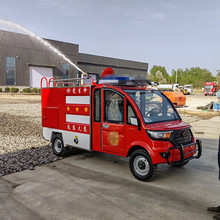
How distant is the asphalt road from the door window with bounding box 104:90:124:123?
1339 mm

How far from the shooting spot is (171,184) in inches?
201

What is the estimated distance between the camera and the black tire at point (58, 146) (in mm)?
6983

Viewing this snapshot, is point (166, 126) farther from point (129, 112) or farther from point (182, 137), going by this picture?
point (129, 112)

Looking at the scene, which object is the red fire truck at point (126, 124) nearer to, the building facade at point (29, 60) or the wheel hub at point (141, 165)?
the wheel hub at point (141, 165)

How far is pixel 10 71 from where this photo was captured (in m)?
44.8

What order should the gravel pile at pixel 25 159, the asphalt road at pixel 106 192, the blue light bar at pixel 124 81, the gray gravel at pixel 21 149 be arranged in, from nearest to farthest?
the asphalt road at pixel 106 192
the blue light bar at pixel 124 81
the gravel pile at pixel 25 159
the gray gravel at pixel 21 149

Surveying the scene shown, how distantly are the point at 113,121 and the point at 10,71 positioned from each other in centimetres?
4417

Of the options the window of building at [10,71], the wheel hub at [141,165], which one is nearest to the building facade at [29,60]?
the window of building at [10,71]

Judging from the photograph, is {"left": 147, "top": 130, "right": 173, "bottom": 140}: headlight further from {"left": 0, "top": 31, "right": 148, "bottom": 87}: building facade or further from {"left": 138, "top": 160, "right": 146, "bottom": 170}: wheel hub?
{"left": 0, "top": 31, "right": 148, "bottom": 87}: building facade

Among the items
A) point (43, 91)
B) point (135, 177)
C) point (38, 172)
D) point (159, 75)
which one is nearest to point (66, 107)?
point (43, 91)

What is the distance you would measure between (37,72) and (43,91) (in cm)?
4361

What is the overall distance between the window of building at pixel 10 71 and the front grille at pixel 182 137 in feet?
146

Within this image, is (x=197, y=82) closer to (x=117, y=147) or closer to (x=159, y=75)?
(x=159, y=75)

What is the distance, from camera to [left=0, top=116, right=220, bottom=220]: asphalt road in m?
3.88
